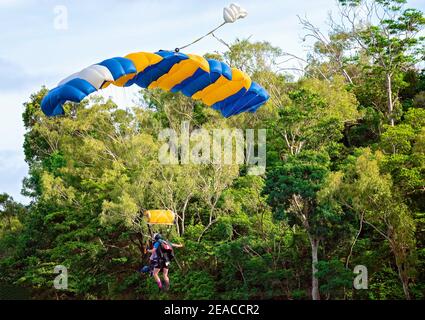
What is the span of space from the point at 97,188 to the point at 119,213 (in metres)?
1.80

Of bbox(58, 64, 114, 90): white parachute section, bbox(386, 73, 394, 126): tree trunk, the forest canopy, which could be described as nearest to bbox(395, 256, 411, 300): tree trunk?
the forest canopy

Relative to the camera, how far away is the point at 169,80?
500 inches

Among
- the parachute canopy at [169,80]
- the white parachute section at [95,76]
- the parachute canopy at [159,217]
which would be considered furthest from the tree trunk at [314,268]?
the white parachute section at [95,76]

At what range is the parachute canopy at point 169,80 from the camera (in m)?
11.3

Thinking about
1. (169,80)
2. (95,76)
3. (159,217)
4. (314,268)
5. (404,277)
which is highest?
(169,80)

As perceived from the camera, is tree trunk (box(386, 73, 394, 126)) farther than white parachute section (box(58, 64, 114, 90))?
Yes

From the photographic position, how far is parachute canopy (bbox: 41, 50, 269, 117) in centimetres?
1127

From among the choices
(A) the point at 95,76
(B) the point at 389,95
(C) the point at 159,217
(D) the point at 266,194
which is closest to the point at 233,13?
(A) the point at 95,76

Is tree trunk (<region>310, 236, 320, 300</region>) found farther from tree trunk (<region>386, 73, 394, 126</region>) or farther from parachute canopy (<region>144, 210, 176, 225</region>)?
parachute canopy (<region>144, 210, 176, 225</region>)

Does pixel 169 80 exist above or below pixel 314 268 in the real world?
above

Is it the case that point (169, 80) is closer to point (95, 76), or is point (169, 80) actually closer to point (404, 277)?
point (95, 76)

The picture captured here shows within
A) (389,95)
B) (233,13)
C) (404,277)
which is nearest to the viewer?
(233,13)
